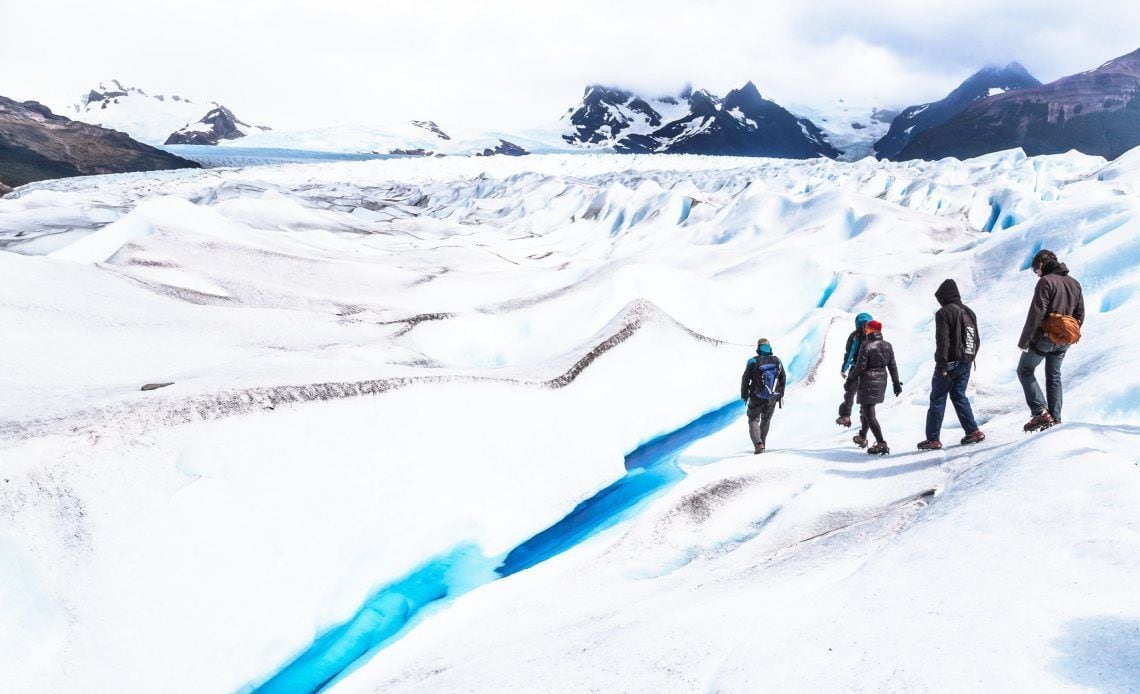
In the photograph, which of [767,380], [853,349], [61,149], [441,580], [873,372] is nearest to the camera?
[441,580]

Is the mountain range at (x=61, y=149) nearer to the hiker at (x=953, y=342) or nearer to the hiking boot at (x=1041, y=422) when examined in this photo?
the hiker at (x=953, y=342)

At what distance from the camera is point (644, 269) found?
13.8 m

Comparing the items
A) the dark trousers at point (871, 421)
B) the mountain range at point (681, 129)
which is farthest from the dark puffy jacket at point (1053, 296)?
the mountain range at point (681, 129)

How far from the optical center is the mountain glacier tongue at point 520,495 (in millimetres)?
3270

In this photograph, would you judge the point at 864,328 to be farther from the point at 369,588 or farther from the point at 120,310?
the point at 120,310

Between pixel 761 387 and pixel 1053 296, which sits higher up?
pixel 1053 296

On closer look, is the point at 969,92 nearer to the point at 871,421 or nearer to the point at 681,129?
the point at 681,129

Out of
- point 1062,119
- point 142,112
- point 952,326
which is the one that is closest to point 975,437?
point 952,326

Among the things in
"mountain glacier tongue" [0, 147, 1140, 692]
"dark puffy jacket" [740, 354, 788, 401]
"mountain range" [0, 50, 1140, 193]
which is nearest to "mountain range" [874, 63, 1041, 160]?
"mountain range" [0, 50, 1140, 193]

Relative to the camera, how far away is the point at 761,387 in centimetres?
755

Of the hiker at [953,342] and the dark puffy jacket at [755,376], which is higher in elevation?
the hiker at [953,342]

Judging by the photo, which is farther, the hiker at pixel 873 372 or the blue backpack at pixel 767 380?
the blue backpack at pixel 767 380

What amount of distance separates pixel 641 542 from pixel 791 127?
181626mm

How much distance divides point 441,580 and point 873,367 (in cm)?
483
